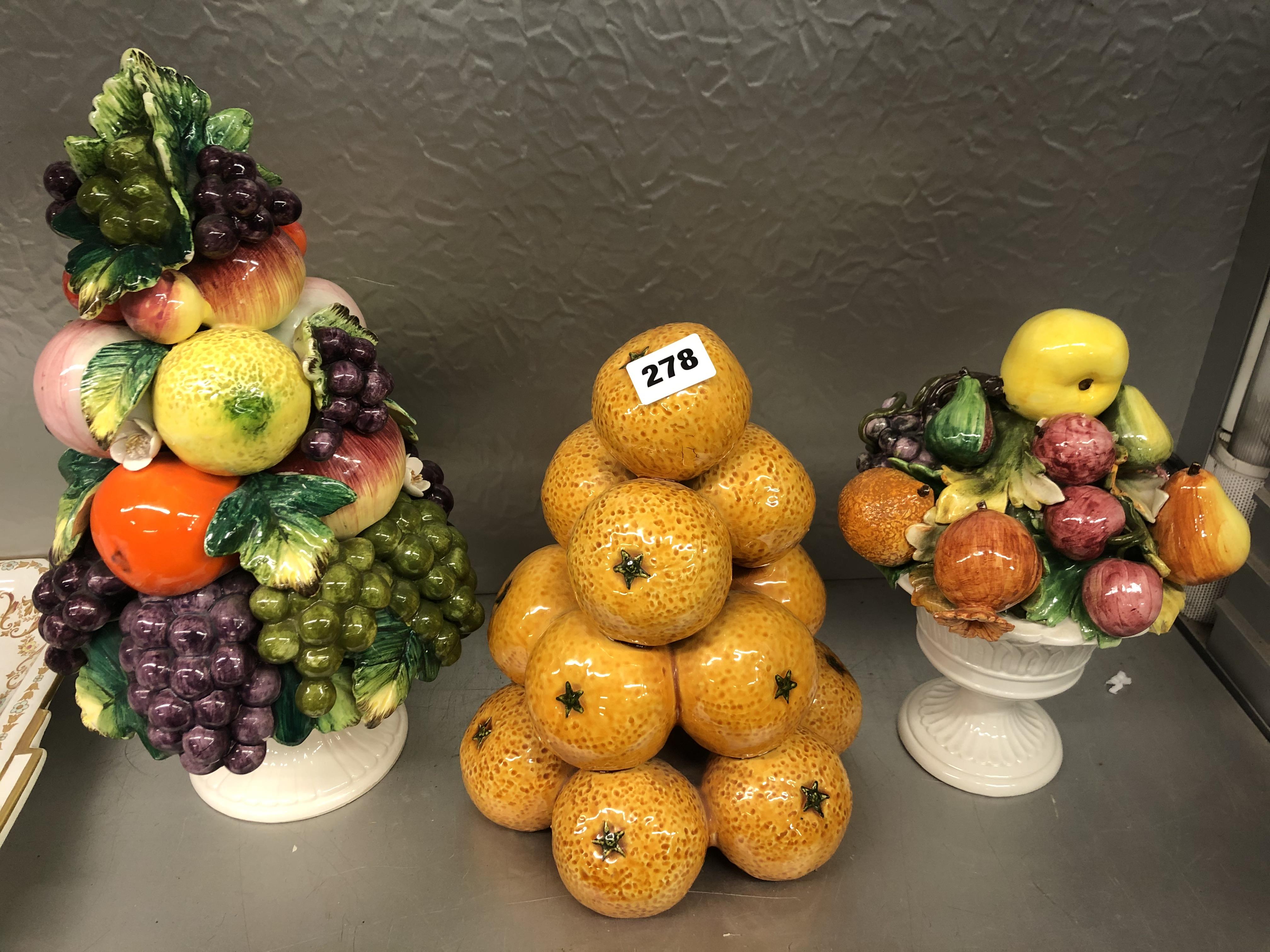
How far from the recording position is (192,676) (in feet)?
2.60

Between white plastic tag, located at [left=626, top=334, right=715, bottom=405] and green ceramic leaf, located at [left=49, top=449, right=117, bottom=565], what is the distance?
49cm

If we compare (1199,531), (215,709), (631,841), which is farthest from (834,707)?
(215,709)

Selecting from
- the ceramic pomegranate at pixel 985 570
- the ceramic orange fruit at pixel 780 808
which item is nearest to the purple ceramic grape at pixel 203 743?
the ceramic orange fruit at pixel 780 808

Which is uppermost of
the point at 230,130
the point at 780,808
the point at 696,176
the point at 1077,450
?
the point at 230,130

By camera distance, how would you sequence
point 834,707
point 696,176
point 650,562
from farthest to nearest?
point 696,176
point 834,707
point 650,562

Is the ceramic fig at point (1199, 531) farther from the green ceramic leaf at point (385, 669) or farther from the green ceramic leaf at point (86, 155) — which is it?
the green ceramic leaf at point (86, 155)

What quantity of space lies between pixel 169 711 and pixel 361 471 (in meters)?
0.26

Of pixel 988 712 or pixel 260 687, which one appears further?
pixel 988 712

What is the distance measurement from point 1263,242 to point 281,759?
4.35 feet

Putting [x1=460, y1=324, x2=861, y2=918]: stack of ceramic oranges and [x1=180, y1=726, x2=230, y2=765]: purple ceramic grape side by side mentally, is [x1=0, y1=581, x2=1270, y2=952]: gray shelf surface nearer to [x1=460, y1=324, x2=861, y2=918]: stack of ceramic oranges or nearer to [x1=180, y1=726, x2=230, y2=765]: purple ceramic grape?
[x1=460, y1=324, x2=861, y2=918]: stack of ceramic oranges

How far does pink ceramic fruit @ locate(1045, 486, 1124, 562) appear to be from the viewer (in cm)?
86

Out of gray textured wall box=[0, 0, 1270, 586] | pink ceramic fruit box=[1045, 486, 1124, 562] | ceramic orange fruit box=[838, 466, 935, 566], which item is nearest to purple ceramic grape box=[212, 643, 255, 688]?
gray textured wall box=[0, 0, 1270, 586]

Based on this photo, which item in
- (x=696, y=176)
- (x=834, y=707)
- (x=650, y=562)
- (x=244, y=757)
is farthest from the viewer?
(x=696, y=176)

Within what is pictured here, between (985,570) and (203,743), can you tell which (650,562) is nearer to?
(985,570)
